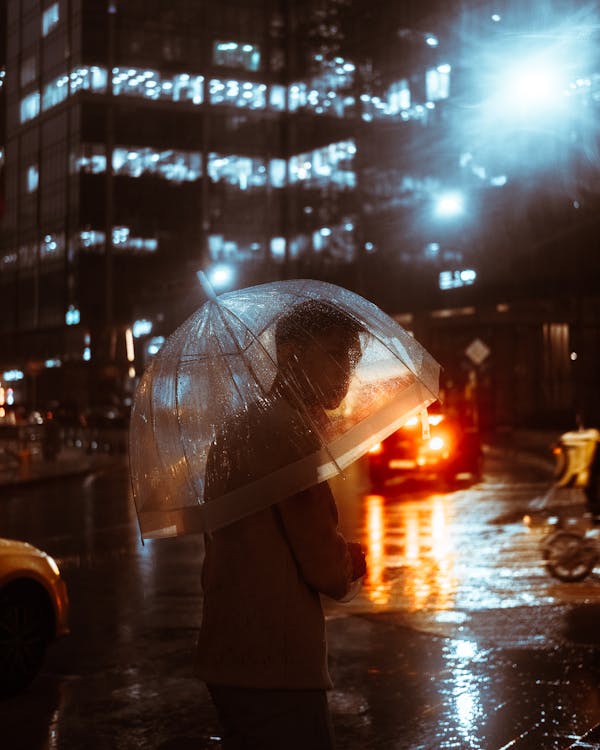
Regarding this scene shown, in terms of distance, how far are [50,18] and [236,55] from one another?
42.1 ft

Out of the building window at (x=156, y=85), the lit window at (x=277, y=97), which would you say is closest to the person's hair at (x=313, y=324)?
the building window at (x=156, y=85)

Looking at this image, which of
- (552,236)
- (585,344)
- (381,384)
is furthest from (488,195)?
(381,384)

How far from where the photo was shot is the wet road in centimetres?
643

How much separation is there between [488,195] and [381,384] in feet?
154

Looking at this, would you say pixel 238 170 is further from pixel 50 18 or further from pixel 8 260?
pixel 8 260

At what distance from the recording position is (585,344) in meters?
53.6

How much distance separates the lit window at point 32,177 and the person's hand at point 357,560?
8089 centimetres

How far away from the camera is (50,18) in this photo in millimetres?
77125

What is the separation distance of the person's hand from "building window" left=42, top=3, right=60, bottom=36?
78.2 metres

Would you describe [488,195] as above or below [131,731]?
above

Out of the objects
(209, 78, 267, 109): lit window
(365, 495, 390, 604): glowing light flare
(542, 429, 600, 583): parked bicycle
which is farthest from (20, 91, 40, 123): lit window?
(542, 429, 600, 583): parked bicycle

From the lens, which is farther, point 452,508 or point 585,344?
point 585,344

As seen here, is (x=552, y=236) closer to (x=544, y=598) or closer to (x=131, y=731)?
(x=544, y=598)

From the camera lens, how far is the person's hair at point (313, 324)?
3592 millimetres
